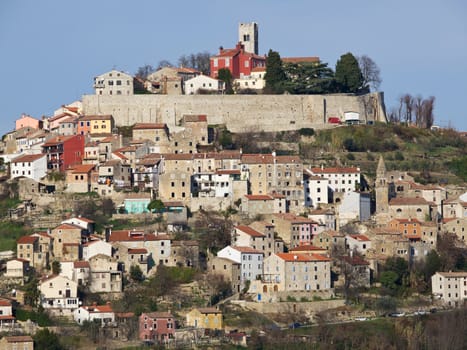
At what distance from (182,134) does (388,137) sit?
1197 centimetres

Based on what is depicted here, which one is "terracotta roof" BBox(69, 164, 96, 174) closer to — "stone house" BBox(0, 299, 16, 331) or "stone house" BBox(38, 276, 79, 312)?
"stone house" BBox(38, 276, 79, 312)

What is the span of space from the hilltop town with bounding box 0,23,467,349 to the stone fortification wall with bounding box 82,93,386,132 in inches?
2.9

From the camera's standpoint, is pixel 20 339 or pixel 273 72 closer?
pixel 20 339

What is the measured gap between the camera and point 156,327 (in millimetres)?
66312

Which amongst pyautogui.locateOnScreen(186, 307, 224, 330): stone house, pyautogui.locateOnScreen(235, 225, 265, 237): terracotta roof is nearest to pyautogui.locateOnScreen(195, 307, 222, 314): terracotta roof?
pyautogui.locateOnScreen(186, 307, 224, 330): stone house

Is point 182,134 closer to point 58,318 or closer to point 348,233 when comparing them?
point 348,233

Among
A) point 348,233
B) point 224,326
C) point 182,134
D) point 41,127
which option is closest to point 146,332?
point 224,326

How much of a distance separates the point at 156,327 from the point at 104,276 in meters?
4.56

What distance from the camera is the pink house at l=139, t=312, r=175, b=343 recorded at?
66.1 m

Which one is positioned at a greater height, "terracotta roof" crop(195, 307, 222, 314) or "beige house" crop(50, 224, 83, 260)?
"beige house" crop(50, 224, 83, 260)

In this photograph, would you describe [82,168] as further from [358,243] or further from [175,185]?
[358,243]

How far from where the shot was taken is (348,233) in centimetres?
7575

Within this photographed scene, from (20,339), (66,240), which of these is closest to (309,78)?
(66,240)

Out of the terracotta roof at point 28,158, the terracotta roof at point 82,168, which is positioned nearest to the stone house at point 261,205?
the terracotta roof at point 82,168
